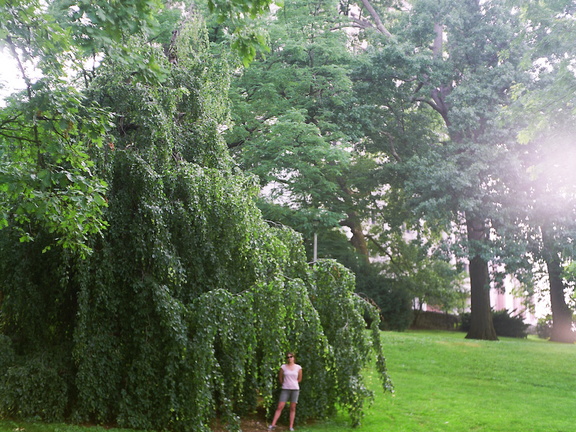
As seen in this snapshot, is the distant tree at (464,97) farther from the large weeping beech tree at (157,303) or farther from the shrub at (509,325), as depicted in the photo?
the large weeping beech tree at (157,303)

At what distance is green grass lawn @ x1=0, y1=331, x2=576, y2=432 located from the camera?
11734mm

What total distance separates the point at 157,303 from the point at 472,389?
32.9ft

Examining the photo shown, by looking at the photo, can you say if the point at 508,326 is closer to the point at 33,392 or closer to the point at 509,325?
the point at 509,325

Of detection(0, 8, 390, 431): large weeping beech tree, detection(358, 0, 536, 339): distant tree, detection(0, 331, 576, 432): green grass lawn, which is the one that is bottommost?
detection(0, 331, 576, 432): green grass lawn

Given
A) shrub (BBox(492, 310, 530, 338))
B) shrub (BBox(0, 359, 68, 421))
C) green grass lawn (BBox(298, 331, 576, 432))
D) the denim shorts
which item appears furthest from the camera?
shrub (BBox(492, 310, 530, 338))

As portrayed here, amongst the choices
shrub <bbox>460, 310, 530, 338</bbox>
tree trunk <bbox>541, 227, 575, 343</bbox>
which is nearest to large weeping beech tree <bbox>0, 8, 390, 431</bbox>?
tree trunk <bbox>541, 227, 575, 343</bbox>

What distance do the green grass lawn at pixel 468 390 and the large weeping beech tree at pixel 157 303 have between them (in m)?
0.76

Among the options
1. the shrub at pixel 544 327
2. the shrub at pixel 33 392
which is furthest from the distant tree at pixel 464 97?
the shrub at pixel 33 392

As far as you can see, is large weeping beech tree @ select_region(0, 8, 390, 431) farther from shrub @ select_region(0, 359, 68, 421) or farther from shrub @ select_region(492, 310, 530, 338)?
shrub @ select_region(492, 310, 530, 338)

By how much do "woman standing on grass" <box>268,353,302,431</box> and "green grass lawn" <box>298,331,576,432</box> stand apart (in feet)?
1.77

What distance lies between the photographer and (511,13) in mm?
25312

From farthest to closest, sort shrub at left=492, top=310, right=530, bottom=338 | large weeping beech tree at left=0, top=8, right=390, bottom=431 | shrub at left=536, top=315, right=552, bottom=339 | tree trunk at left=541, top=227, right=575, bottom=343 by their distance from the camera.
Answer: shrub at left=536, top=315, right=552, bottom=339 < shrub at left=492, top=310, right=530, bottom=338 < tree trunk at left=541, top=227, right=575, bottom=343 < large weeping beech tree at left=0, top=8, right=390, bottom=431

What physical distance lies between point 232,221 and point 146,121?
199 cm

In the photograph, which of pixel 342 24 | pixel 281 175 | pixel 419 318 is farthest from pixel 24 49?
pixel 419 318
